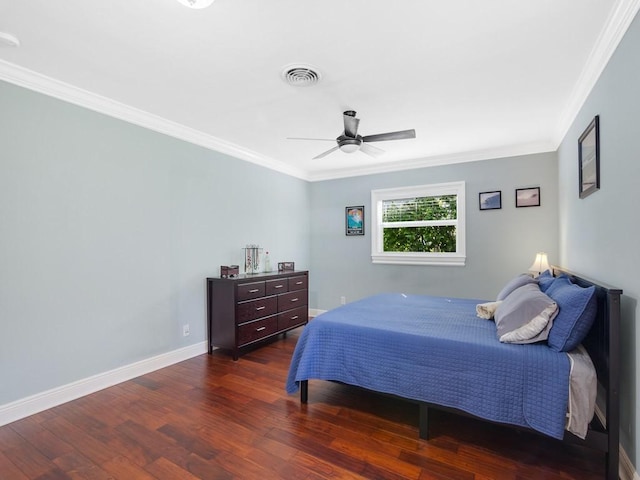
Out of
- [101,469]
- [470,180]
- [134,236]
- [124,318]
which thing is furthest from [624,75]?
[124,318]

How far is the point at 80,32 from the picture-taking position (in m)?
2.02

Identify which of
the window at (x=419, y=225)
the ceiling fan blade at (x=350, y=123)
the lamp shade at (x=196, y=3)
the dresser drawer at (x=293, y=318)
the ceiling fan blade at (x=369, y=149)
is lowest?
the dresser drawer at (x=293, y=318)

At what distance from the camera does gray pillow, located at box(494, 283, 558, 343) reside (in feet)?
6.49

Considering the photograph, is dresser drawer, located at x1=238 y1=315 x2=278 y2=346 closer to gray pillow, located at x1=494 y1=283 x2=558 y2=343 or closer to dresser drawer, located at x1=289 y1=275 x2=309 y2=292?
dresser drawer, located at x1=289 y1=275 x2=309 y2=292

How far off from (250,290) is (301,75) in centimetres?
235

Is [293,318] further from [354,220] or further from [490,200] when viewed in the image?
[490,200]

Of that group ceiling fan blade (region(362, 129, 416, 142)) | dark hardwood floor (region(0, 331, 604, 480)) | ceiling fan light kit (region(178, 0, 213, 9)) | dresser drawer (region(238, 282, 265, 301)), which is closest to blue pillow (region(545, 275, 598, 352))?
dark hardwood floor (region(0, 331, 604, 480))

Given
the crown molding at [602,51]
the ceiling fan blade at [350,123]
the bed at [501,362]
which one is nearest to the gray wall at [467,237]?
the crown molding at [602,51]

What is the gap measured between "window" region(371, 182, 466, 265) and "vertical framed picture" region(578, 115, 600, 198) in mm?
1899

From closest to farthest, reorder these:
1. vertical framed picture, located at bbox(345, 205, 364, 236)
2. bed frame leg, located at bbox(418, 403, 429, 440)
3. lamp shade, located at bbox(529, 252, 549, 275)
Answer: bed frame leg, located at bbox(418, 403, 429, 440) → lamp shade, located at bbox(529, 252, 549, 275) → vertical framed picture, located at bbox(345, 205, 364, 236)

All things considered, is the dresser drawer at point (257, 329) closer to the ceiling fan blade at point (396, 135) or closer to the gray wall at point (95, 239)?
the gray wall at point (95, 239)

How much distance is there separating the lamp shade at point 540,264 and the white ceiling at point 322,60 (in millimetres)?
1405

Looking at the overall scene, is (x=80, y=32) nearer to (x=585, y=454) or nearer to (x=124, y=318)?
(x=124, y=318)

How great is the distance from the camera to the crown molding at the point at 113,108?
2.45m
